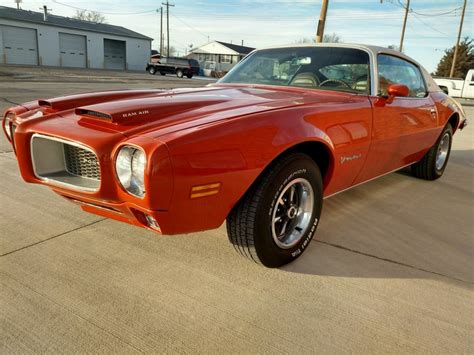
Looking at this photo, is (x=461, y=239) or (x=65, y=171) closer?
(x=65, y=171)

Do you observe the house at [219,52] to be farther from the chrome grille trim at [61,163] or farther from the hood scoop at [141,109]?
the chrome grille trim at [61,163]

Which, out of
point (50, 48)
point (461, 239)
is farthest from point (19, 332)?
point (50, 48)

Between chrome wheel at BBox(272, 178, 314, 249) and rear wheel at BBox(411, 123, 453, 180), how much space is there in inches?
103

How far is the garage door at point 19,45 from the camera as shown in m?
34.2

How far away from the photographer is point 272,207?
227cm

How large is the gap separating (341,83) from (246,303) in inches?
80.5

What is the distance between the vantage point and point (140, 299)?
6.98 feet

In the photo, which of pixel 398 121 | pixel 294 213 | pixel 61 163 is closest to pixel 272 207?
pixel 294 213

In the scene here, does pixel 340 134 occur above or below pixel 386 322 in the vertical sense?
above

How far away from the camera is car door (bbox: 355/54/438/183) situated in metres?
3.19

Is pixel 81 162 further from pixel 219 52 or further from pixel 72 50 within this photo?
pixel 219 52

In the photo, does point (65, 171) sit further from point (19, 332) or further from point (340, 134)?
point (340, 134)

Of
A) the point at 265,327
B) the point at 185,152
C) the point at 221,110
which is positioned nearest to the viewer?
the point at 185,152

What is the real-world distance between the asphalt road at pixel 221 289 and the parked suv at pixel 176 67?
104ft
